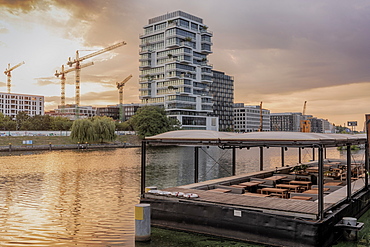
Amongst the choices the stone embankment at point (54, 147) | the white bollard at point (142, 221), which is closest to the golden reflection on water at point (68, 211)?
the white bollard at point (142, 221)

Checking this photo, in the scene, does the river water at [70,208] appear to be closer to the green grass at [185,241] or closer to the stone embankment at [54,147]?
the green grass at [185,241]

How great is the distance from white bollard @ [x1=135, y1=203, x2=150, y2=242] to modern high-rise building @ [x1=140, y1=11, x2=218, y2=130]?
121963 millimetres

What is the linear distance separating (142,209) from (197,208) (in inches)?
95.4

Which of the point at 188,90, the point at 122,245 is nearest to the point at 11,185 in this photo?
the point at 122,245

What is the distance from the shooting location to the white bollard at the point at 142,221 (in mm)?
12273

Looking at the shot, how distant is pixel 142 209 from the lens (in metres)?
12.2

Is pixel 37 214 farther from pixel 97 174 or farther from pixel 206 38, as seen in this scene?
pixel 206 38

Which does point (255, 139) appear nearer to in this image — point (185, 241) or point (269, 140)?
point (269, 140)

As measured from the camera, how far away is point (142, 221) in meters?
12.5

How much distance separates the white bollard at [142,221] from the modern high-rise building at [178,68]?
400ft

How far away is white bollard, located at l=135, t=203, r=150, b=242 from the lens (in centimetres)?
1227

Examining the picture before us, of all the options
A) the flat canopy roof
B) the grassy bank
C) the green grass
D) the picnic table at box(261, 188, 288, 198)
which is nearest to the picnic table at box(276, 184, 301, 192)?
the picnic table at box(261, 188, 288, 198)

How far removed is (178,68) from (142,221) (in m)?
128

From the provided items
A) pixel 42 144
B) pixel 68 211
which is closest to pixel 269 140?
pixel 68 211
